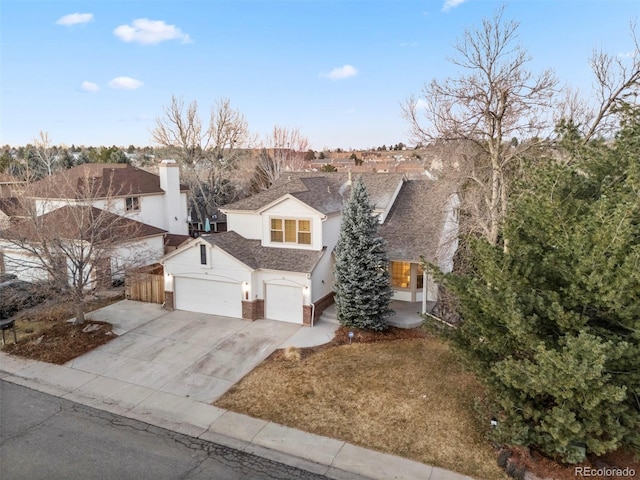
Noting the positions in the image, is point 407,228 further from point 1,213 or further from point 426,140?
point 1,213

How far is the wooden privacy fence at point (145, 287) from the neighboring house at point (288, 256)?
98 centimetres

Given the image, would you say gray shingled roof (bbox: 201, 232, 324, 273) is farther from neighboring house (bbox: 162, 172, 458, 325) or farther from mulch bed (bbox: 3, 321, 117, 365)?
mulch bed (bbox: 3, 321, 117, 365)

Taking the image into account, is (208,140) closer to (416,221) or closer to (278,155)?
(278,155)

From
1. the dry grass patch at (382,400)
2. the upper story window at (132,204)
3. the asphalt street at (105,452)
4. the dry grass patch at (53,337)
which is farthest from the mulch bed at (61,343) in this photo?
the upper story window at (132,204)

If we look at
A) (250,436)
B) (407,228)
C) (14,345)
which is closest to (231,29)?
(407,228)

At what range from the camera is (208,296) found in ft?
60.2

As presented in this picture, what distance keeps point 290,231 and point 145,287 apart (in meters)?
8.04

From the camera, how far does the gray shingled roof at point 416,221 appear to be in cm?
1769

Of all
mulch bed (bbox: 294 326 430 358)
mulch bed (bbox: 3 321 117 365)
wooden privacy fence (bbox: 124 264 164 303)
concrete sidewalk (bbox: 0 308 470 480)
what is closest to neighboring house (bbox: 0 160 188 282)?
wooden privacy fence (bbox: 124 264 164 303)

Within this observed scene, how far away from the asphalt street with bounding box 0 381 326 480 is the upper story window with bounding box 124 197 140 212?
59.2 feet

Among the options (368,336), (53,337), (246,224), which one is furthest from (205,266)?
(368,336)

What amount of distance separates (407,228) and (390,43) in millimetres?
10200

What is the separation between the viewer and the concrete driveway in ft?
41.3

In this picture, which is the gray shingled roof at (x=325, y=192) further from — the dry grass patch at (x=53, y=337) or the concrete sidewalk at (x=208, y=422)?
the concrete sidewalk at (x=208, y=422)
